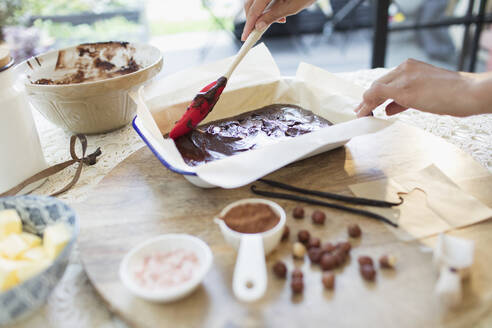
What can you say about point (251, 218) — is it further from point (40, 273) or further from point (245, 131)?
point (245, 131)

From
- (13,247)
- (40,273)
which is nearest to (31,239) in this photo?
(13,247)

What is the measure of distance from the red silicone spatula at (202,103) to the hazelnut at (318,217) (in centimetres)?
59

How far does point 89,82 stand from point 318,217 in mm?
887

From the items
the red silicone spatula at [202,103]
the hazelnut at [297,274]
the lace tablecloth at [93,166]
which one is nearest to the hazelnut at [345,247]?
the hazelnut at [297,274]

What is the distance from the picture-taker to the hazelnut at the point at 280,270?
2.71 ft

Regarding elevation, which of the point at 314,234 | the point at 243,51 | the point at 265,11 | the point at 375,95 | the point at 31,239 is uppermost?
the point at 265,11

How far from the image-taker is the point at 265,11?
1483 mm

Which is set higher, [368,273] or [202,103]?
[202,103]

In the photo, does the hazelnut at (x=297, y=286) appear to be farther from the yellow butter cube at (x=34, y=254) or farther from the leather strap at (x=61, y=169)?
the leather strap at (x=61, y=169)

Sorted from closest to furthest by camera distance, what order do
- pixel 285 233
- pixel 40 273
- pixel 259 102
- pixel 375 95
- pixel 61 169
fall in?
1. pixel 40 273
2. pixel 285 233
3. pixel 375 95
4. pixel 61 169
5. pixel 259 102

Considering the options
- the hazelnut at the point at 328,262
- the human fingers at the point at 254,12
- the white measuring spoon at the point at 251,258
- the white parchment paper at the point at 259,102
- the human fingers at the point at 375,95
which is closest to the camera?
the white measuring spoon at the point at 251,258

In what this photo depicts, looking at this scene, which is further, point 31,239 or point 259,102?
point 259,102

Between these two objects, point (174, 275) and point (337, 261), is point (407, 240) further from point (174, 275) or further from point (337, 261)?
point (174, 275)

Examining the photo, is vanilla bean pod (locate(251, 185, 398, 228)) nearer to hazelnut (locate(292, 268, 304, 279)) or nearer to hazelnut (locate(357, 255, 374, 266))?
hazelnut (locate(357, 255, 374, 266))
